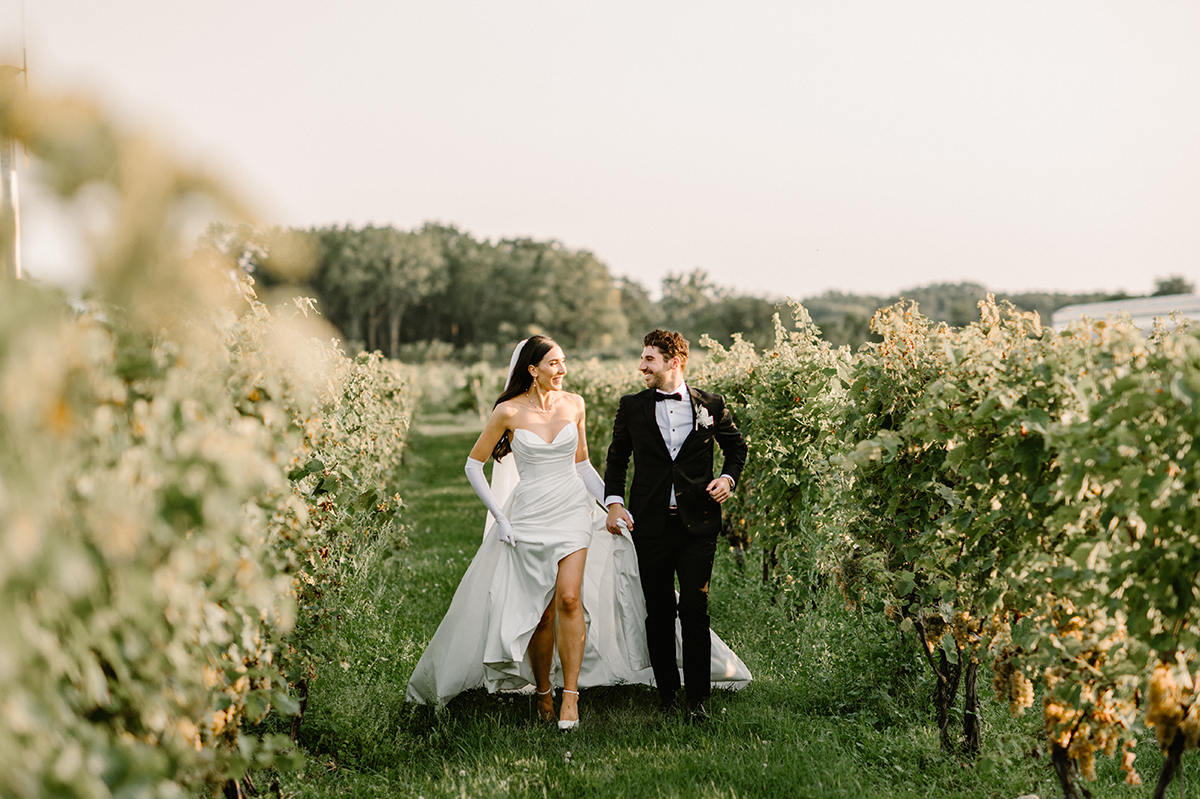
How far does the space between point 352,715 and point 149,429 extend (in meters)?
3.12

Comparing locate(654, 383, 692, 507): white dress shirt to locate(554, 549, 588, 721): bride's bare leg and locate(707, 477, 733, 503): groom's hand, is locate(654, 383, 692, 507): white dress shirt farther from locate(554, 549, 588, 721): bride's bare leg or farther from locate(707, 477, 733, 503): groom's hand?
locate(554, 549, 588, 721): bride's bare leg

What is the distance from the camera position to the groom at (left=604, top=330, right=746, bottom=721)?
472 cm

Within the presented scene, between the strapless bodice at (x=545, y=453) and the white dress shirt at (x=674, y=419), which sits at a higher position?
the white dress shirt at (x=674, y=419)

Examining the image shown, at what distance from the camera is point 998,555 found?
3252 millimetres

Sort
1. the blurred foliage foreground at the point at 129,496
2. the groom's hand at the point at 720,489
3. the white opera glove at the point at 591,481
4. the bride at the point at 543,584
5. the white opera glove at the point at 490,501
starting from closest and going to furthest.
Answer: the blurred foliage foreground at the point at 129,496, the groom's hand at the point at 720,489, the bride at the point at 543,584, the white opera glove at the point at 490,501, the white opera glove at the point at 591,481

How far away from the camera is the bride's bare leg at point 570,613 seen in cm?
467

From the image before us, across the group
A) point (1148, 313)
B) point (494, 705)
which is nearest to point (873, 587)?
point (494, 705)

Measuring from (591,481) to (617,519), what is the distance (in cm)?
37

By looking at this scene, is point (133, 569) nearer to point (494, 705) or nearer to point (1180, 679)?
point (1180, 679)

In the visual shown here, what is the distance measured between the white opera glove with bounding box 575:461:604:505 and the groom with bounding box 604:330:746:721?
20cm

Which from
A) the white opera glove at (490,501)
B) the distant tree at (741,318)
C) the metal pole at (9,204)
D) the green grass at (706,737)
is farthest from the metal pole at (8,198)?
the distant tree at (741,318)

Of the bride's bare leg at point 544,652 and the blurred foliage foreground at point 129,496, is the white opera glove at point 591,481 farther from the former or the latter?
the blurred foliage foreground at point 129,496

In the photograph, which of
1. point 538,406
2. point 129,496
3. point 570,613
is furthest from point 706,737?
point 129,496

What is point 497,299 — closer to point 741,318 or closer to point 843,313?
point 741,318
